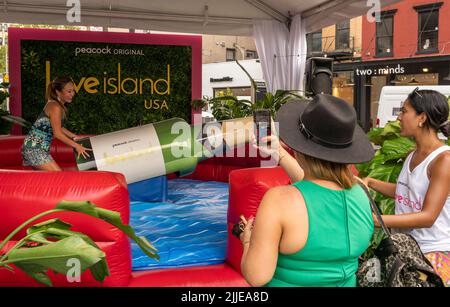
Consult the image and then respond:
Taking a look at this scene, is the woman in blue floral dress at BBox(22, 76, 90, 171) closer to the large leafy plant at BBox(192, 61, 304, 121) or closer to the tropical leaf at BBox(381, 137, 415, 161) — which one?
the tropical leaf at BBox(381, 137, 415, 161)

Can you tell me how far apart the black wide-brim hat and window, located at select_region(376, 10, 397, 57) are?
61.9 ft

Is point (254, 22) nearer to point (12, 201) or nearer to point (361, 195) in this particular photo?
point (12, 201)

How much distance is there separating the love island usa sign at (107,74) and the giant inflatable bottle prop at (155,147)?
356 cm

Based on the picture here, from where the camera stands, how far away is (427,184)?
196cm

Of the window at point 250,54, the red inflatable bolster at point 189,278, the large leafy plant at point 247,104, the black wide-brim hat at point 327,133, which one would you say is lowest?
the red inflatable bolster at point 189,278

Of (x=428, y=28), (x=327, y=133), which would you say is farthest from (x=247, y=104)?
(x=428, y=28)

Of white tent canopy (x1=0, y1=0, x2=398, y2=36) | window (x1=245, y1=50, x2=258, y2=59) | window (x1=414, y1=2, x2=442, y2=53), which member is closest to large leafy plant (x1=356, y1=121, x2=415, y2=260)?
white tent canopy (x1=0, y1=0, x2=398, y2=36)

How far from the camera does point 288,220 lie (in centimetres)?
126

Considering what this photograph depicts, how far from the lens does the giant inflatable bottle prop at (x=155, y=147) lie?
460 centimetres

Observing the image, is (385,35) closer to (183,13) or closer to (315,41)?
(315,41)

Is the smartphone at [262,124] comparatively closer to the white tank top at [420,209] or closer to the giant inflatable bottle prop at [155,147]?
the white tank top at [420,209]

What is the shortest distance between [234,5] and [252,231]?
688cm

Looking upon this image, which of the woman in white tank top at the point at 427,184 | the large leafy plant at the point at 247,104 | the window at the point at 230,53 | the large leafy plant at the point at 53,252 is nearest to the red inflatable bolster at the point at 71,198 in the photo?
the woman in white tank top at the point at 427,184
